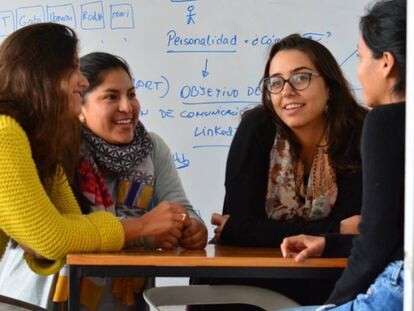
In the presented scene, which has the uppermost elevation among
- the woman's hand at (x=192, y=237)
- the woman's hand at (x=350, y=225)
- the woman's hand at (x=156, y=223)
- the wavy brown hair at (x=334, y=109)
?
the wavy brown hair at (x=334, y=109)

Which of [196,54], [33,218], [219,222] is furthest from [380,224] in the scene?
[196,54]

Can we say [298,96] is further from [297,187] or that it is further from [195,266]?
[195,266]

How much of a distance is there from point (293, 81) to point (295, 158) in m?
0.24

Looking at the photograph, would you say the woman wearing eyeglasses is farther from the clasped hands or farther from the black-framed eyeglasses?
the clasped hands

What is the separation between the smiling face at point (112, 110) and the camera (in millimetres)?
2771

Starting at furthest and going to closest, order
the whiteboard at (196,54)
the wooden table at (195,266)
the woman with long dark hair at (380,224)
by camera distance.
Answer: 1. the whiteboard at (196,54)
2. the wooden table at (195,266)
3. the woman with long dark hair at (380,224)

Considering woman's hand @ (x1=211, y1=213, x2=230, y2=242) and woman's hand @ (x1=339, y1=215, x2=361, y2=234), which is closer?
woman's hand @ (x1=339, y1=215, x2=361, y2=234)

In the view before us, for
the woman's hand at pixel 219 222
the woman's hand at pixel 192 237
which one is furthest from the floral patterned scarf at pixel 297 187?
the woman's hand at pixel 192 237

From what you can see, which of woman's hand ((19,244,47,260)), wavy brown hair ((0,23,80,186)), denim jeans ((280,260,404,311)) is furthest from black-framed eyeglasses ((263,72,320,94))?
denim jeans ((280,260,404,311))

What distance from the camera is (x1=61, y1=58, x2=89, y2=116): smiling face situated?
2.19 m

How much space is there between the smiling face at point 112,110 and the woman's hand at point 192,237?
1.63 feet

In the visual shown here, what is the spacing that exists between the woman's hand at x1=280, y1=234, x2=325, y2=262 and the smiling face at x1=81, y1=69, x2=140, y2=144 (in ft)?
2.99

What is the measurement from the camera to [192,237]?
238 centimetres

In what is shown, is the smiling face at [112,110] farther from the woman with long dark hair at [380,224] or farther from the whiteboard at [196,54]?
the woman with long dark hair at [380,224]
